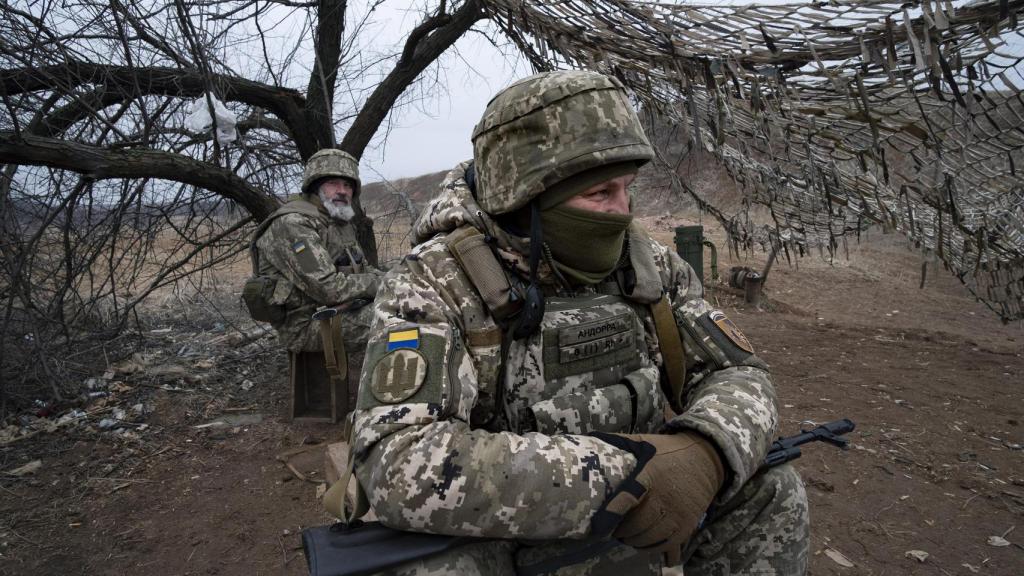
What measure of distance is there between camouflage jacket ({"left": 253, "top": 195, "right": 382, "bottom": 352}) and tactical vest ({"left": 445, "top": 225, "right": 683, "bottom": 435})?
A: 2.80 m

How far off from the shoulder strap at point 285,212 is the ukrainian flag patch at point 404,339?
Result: 3.22 metres

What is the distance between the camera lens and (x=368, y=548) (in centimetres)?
137

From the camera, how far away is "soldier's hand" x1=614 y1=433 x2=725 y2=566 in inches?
54.2

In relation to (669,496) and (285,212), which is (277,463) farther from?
(669,496)

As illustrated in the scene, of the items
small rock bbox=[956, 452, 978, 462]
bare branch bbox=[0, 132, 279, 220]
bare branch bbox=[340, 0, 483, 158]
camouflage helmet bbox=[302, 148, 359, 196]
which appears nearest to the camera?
bare branch bbox=[0, 132, 279, 220]

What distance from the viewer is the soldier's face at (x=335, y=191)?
461 centimetres

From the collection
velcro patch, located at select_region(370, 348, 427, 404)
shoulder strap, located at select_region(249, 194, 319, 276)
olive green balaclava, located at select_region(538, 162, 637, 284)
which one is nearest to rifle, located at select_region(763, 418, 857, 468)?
olive green balaclava, located at select_region(538, 162, 637, 284)

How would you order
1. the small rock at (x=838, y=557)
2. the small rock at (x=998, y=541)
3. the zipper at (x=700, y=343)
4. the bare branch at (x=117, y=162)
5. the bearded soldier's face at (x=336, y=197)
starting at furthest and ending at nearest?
the bearded soldier's face at (x=336, y=197)
the bare branch at (x=117, y=162)
the small rock at (x=998, y=541)
the small rock at (x=838, y=557)
the zipper at (x=700, y=343)

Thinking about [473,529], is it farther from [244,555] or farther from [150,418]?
[150,418]

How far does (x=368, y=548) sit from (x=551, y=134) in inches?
45.9

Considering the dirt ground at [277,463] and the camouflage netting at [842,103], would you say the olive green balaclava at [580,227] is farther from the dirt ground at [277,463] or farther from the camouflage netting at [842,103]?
the dirt ground at [277,463]

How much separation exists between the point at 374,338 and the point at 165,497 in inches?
109

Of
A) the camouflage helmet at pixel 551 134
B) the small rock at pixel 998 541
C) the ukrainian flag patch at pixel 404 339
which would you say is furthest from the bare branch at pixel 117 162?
the small rock at pixel 998 541

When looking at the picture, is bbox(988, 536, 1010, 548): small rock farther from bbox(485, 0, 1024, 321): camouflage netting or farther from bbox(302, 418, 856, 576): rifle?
bbox(302, 418, 856, 576): rifle
